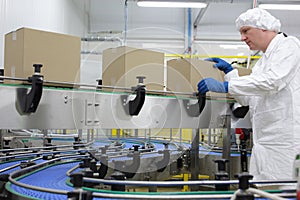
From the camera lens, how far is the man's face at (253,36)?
4.70 feet

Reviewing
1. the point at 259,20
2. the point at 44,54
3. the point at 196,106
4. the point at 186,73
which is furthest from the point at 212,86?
the point at 44,54

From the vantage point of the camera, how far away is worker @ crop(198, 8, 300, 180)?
1285mm

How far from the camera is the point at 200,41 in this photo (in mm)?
5512

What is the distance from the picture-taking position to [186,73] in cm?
153

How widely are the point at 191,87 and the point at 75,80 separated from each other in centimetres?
57

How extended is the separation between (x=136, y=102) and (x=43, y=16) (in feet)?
8.86

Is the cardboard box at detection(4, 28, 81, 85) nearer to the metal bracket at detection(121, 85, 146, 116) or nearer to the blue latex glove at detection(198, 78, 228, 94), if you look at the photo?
the metal bracket at detection(121, 85, 146, 116)

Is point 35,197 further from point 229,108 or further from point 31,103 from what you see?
point 229,108

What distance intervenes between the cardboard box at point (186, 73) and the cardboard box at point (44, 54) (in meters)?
0.50

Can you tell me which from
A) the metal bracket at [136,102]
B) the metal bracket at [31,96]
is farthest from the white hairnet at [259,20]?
the metal bracket at [31,96]

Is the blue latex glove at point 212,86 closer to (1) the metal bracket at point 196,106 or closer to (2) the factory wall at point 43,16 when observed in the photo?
(1) the metal bracket at point 196,106

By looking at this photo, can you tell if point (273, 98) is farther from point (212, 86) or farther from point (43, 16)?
point (43, 16)

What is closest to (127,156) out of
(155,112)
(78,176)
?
(155,112)

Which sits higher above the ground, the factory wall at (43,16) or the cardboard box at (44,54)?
the factory wall at (43,16)
